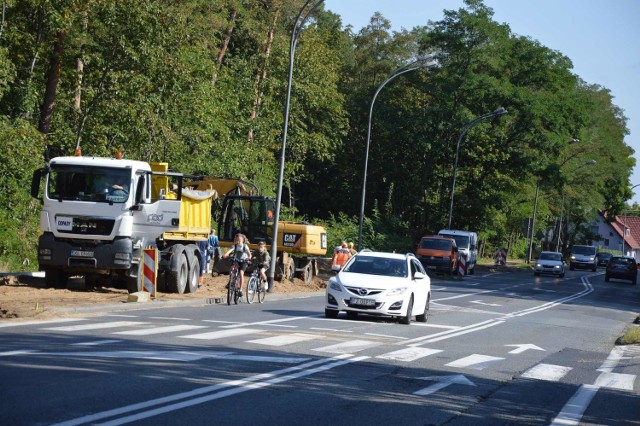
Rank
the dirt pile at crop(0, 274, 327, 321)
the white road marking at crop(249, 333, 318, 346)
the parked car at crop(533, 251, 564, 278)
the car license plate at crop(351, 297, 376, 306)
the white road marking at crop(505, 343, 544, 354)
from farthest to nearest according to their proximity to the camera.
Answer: the parked car at crop(533, 251, 564, 278) → the car license plate at crop(351, 297, 376, 306) → the dirt pile at crop(0, 274, 327, 321) → the white road marking at crop(505, 343, 544, 354) → the white road marking at crop(249, 333, 318, 346)

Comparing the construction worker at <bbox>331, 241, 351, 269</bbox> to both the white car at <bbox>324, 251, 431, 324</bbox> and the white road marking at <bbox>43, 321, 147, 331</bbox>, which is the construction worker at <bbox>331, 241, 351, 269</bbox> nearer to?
the white car at <bbox>324, 251, 431, 324</bbox>

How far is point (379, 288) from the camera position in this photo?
22562mm

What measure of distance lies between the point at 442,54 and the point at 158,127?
3468 centimetres

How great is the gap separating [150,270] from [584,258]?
62696mm

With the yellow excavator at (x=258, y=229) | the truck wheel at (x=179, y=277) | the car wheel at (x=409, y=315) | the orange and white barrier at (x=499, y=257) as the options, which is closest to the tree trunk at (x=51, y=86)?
the yellow excavator at (x=258, y=229)

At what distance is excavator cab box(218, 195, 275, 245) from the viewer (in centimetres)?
3628

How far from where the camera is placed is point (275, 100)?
6462 centimetres

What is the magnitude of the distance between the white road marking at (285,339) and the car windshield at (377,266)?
533cm

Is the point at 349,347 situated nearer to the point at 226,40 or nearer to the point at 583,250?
the point at 226,40

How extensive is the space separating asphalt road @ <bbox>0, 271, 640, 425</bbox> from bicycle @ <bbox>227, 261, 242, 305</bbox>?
1215 millimetres

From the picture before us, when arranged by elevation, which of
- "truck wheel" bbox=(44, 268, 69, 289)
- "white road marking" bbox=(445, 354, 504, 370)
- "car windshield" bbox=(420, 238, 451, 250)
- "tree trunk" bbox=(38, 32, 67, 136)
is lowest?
"white road marking" bbox=(445, 354, 504, 370)

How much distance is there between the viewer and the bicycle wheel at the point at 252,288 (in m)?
27.0

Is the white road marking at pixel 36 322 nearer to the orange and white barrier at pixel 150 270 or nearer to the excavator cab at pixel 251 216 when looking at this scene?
the orange and white barrier at pixel 150 270

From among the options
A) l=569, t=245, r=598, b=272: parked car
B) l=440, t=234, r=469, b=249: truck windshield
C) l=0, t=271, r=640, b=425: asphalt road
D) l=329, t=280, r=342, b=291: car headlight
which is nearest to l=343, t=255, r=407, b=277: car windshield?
l=329, t=280, r=342, b=291: car headlight
